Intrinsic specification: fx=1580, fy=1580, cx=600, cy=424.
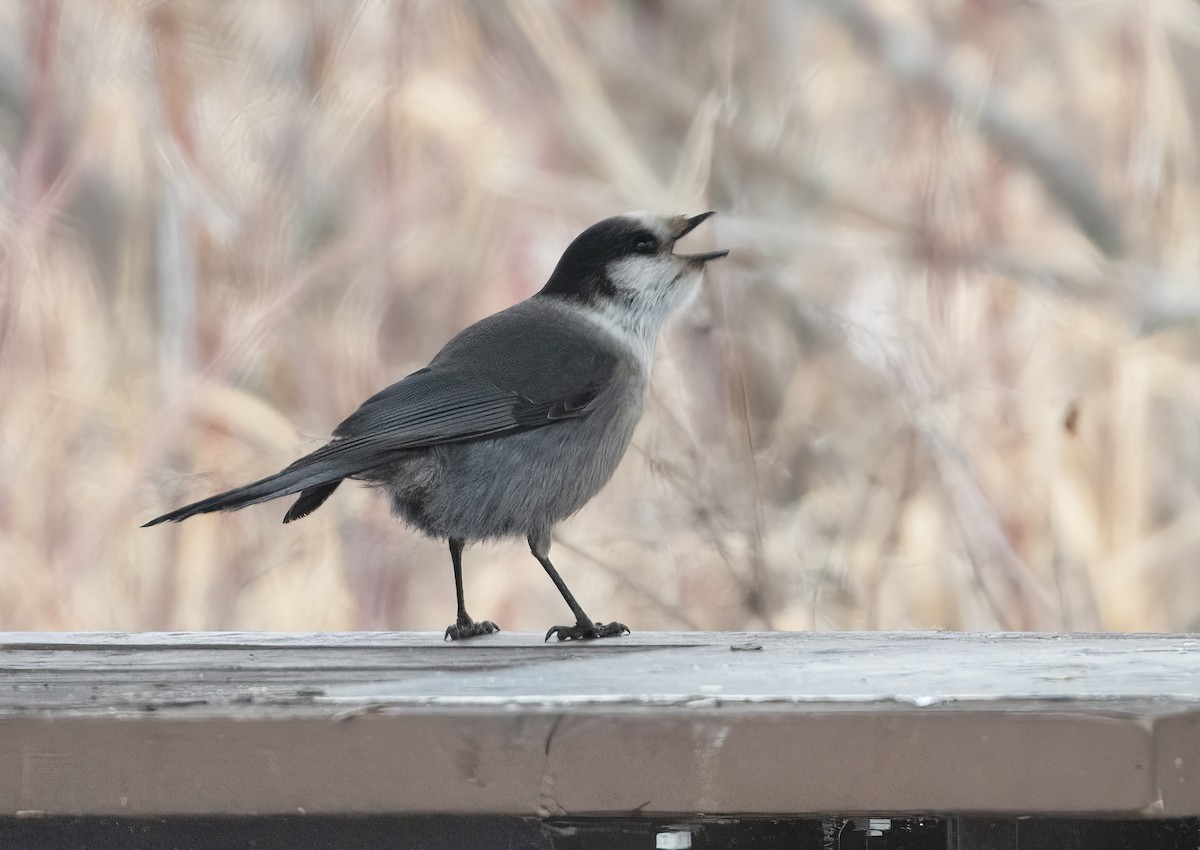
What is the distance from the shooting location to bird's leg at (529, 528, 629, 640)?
250 cm

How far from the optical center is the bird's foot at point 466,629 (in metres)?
2.41

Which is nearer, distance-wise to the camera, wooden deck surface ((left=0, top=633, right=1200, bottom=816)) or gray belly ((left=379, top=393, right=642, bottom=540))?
wooden deck surface ((left=0, top=633, right=1200, bottom=816))

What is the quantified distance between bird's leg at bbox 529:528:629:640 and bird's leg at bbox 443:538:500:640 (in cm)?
11

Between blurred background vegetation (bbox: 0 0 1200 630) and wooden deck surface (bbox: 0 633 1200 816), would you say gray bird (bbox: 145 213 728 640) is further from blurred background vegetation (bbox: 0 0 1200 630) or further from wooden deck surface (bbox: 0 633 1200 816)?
wooden deck surface (bbox: 0 633 1200 816)

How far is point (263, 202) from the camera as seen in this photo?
3.96 metres

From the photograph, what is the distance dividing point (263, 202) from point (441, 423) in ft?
5.23

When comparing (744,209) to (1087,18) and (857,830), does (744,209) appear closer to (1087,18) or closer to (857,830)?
(1087,18)

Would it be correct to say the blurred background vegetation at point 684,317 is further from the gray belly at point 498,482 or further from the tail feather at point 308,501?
the tail feather at point 308,501

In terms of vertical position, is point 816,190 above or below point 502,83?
below

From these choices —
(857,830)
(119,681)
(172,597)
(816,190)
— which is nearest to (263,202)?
(172,597)

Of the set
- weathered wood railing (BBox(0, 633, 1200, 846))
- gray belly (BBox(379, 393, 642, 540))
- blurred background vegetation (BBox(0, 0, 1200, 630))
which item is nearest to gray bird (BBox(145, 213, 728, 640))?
gray belly (BBox(379, 393, 642, 540))

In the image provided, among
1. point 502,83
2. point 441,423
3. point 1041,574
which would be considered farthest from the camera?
point 502,83

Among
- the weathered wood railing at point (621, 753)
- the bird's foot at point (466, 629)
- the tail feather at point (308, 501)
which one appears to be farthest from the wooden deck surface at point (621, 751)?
the tail feather at point (308, 501)

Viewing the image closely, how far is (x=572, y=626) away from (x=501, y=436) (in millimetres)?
356
